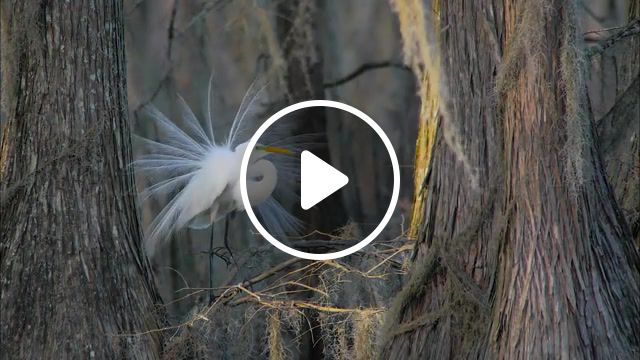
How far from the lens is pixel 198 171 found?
19.9 ft

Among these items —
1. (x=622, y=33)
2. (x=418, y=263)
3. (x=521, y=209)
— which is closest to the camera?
(x=521, y=209)

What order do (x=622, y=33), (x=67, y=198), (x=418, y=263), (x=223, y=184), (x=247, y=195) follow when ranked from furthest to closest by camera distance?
(x=247, y=195), (x=223, y=184), (x=622, y=33), (x=67, y=198), (x=418, y=263)

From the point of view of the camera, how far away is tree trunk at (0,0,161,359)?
513 cm

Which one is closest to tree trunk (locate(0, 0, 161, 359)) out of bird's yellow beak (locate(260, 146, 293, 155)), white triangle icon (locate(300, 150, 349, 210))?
bird's yellow beak (locate(260, 146, 293, 155))

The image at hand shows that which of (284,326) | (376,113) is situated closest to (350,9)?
(376,113)

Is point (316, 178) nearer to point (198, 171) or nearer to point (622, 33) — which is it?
point (198, 171)

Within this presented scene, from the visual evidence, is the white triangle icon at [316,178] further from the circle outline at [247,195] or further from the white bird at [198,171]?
the circle outline at [247,195]

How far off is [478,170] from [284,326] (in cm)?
195

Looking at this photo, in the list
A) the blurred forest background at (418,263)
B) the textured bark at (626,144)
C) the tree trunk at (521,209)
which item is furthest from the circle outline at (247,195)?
the textured bark at (626,144)

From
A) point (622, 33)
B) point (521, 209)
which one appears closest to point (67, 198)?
point (521, 209)

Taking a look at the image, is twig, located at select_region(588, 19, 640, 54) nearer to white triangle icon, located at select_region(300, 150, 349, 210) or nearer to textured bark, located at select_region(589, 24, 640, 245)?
textured bark, located at select_region(589, 24, 640, 245)

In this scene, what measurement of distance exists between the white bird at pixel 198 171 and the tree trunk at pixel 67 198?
1.93ft

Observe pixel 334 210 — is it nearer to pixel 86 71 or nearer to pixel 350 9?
pixel 86 71

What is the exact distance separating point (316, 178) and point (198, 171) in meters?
0.70
